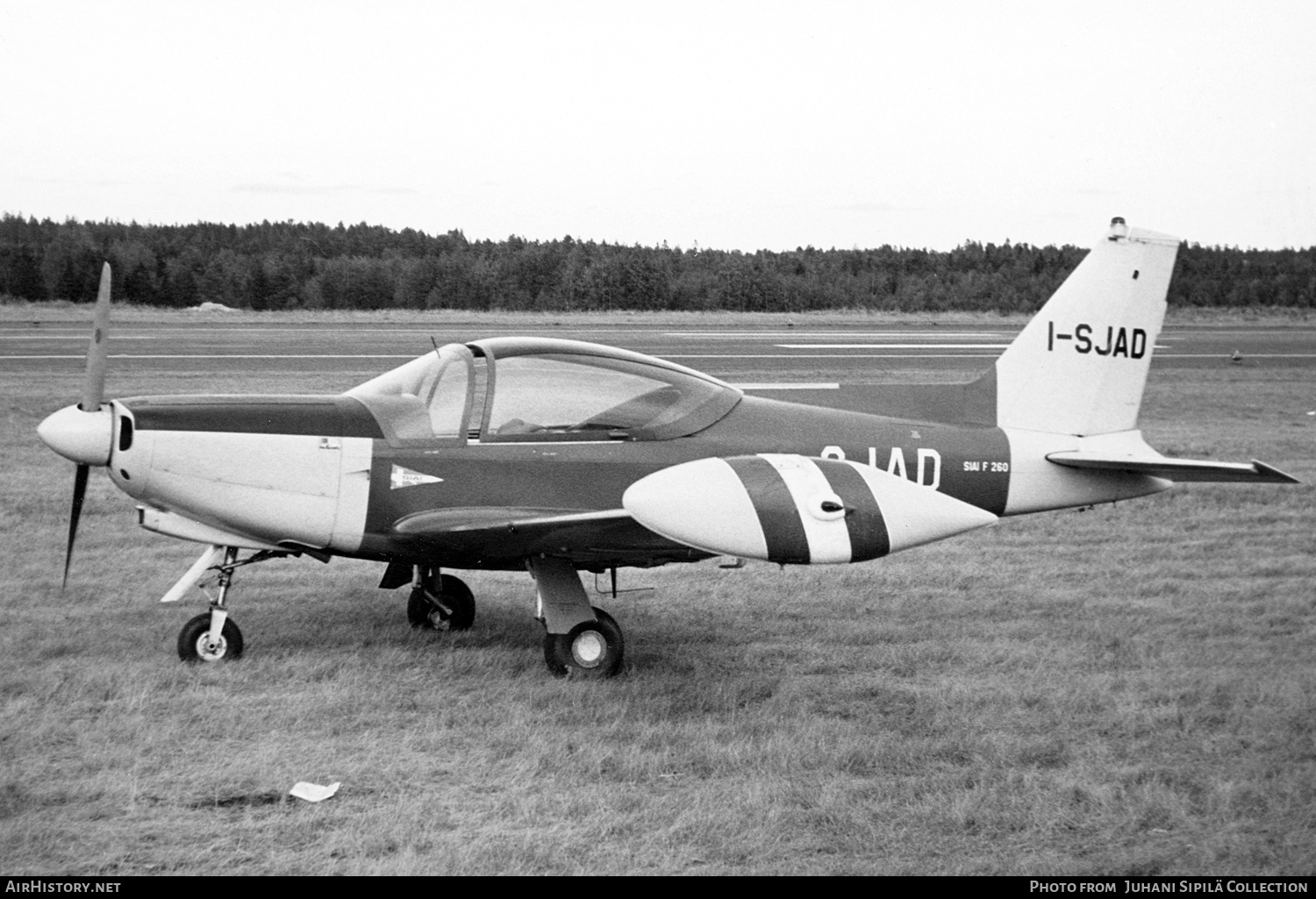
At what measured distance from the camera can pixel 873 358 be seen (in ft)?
99.0

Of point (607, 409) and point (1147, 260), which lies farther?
point (1147, 260)

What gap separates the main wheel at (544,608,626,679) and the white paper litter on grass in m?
1.86

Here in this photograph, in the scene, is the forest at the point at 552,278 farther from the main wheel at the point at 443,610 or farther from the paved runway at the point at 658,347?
the main wheel at the point at 443,610

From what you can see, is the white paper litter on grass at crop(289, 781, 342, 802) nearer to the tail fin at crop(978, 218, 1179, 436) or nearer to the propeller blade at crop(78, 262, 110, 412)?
the propeller blade at crop(78, 262, 110, 412)

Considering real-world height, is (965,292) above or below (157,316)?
above

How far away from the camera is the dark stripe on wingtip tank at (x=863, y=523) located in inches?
231

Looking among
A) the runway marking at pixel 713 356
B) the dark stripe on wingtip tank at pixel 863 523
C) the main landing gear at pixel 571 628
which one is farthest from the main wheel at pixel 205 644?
the runway marking at pixel 713 356

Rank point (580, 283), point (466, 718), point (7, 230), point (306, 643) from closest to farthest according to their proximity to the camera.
A: point (466, 718)
point (306, 643)
point (580, 283)
point (7, 230)

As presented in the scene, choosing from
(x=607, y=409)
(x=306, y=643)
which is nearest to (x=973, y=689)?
(x=607, y=409)

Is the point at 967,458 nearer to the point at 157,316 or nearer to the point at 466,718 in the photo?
the point at 466,718

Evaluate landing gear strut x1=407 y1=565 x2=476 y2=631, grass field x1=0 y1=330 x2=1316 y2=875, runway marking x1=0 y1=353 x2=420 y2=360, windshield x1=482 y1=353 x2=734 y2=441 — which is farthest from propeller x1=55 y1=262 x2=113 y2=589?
runway marking x1=0 y1=353 x2=420 y2=360

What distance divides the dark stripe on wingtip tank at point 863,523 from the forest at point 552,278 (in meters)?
54.6

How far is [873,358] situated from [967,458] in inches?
895

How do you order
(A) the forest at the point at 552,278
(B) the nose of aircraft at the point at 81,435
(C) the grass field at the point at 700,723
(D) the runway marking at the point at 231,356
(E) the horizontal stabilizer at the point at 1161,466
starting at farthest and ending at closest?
1. (A) the forest at the point at 552,278
2. (D) the runway marking at the point at 231,356
3. (E) the horizontal stabilizer at the point at 1161,466
4. (B) the nose of aircraft at the point at 81,435
5. (C) the grass field at the point at 700,723
